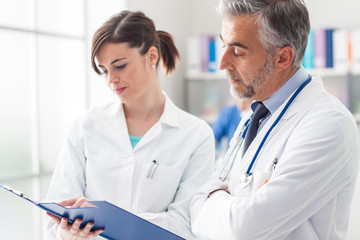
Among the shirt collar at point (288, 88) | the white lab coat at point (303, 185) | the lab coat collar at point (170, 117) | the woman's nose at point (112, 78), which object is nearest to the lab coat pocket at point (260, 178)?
the white lab coat at point (303, 185)

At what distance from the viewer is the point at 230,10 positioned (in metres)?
1.37

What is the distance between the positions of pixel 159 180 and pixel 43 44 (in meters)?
2.14

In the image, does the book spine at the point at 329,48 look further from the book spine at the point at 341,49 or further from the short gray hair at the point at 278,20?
the short gray hair at the point at 278,20

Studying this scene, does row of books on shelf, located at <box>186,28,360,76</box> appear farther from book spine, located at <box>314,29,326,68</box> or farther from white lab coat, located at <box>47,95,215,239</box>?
white lab coat, located at <box>47,95,215,239</box>

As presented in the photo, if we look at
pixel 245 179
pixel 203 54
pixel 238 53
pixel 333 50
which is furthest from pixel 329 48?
pixel 245 179

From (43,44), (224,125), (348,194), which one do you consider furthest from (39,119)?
(348,194)

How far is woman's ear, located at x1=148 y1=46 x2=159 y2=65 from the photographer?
1.92 m

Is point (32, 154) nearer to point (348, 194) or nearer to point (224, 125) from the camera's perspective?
point (224, 125)

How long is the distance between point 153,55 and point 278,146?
84 cm

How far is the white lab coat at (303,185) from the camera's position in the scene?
116 centimetres

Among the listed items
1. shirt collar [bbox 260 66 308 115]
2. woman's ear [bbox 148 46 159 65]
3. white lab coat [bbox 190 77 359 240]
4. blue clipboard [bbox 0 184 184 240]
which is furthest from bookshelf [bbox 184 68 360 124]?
blue clipboard [bbox 0 184 184 240]

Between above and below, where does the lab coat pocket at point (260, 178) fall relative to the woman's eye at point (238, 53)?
below

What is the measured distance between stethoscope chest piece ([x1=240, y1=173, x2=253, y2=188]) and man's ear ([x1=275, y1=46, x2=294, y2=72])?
340 mm

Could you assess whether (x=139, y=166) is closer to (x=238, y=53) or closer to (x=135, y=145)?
(x=135, y=145)
